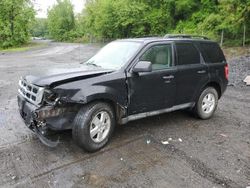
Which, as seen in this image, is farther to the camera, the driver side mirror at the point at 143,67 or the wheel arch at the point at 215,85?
the wheel arch at the point at 215,85

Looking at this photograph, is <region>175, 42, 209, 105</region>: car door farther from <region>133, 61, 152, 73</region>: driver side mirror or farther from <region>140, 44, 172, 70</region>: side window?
<region>133, 61, 152, 73</region>: driver side mirror

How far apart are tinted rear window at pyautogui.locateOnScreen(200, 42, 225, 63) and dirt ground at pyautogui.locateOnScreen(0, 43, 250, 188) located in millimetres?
1371

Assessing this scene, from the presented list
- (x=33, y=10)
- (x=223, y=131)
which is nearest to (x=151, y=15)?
(x=33, y=10)

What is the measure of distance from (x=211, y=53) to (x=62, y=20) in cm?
7292

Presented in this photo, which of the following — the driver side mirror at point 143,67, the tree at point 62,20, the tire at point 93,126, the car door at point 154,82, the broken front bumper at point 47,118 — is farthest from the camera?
the tree at point 62,20

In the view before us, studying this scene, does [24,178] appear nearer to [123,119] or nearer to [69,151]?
[69,151]

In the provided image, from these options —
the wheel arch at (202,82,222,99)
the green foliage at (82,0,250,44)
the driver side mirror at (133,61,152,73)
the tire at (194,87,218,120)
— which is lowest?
the tire at (194,87,218,120)

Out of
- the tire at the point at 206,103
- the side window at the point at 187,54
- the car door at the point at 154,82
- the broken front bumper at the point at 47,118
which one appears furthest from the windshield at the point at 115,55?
the tire at the point at 206,103

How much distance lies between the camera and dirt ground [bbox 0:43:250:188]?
3.84 meters

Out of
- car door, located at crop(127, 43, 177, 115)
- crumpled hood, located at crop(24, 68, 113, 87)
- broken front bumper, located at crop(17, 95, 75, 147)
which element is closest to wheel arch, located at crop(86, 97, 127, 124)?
car door, located at crop(127, 43, 177, 115)

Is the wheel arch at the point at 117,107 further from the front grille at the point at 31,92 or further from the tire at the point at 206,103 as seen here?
the tire at the point at 206,103

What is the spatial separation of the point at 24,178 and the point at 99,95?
5.26ft

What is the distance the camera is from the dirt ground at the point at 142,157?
3.84 meters

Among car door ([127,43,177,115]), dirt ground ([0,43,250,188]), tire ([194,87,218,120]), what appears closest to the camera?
dirt ground ([0,43,250,188])
